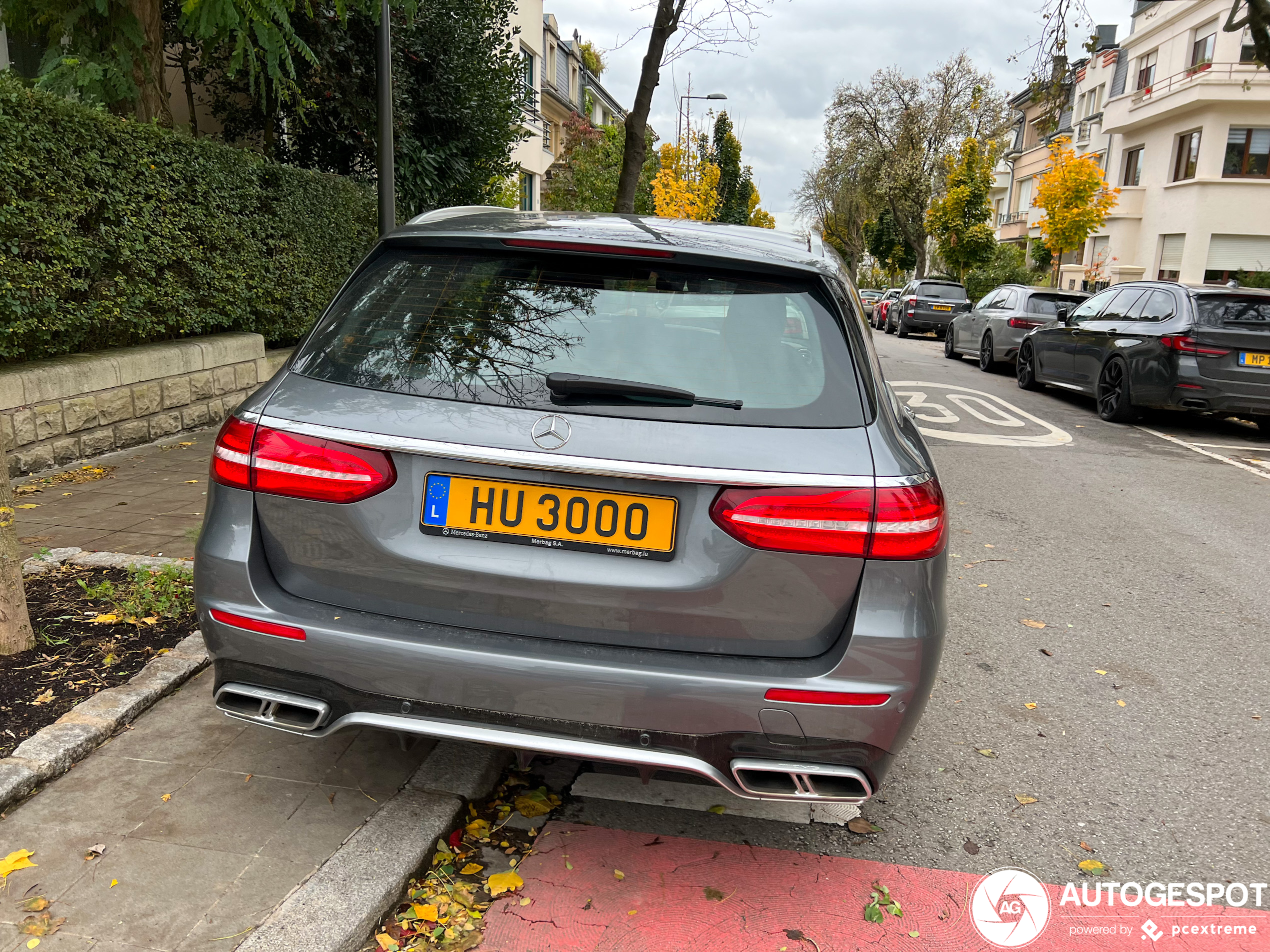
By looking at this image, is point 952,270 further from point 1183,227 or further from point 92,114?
point 92,114

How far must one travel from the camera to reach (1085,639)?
181 inches

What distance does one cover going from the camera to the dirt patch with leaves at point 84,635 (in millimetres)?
3182

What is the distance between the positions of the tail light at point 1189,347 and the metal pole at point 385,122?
8.12 m

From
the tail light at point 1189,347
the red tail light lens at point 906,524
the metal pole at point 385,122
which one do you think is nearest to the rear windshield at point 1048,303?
the tail light at point 1189,347

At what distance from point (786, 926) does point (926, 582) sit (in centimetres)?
96

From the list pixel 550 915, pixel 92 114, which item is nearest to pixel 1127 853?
pixel 550 915

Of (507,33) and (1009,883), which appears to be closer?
(1009,883)

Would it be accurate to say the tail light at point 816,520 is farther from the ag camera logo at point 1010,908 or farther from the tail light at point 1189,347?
the tail light at point 1189,347

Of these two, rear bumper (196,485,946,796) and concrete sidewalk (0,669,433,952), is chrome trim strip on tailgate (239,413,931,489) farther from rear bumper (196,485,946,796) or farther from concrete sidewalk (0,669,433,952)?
concrete sidewalk (0,669,433,952)

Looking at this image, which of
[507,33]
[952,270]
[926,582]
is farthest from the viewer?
[952,270]

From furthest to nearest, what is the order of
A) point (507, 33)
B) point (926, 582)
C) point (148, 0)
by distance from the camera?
point (507, 33), point (148, 0), point (926, 582)

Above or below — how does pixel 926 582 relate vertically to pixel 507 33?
below

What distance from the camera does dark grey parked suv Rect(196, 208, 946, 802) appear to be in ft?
7.45

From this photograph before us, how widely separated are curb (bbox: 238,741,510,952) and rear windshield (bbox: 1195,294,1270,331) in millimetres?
10002
